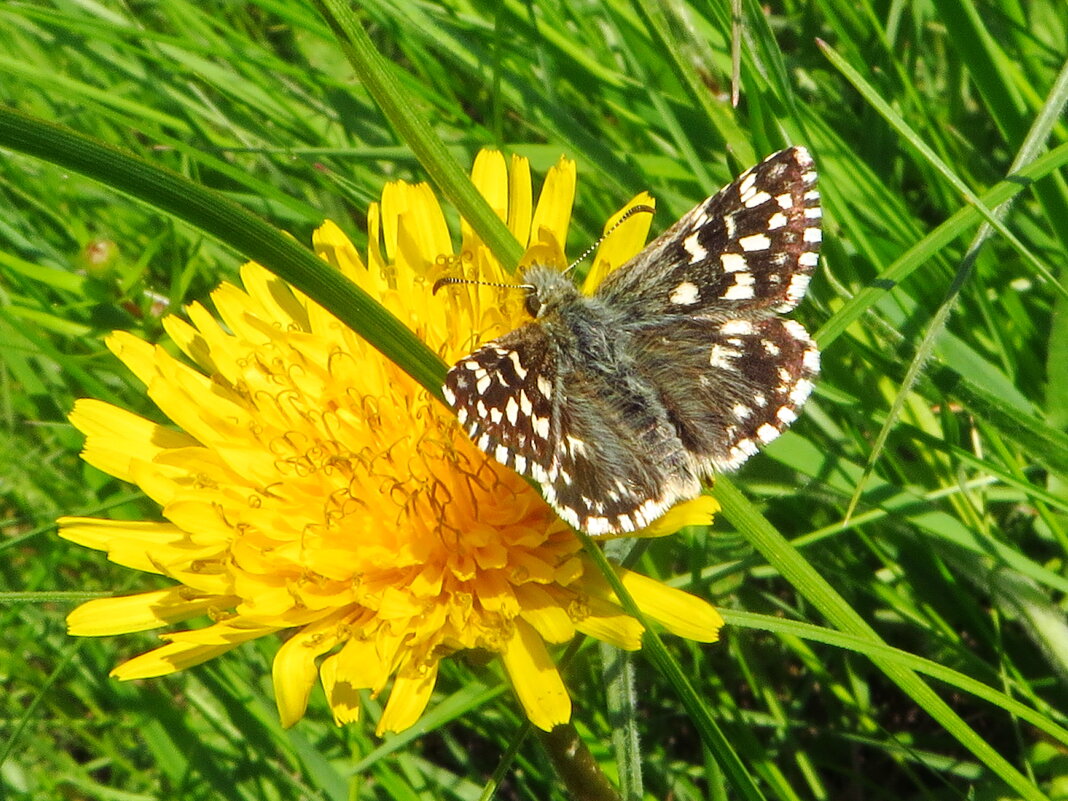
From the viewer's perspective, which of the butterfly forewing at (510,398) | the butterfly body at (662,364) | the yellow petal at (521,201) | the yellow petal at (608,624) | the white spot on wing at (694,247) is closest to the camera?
the butterfly forewing at (510,398)

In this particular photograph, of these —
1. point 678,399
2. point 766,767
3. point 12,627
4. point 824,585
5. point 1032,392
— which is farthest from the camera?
point 12,627

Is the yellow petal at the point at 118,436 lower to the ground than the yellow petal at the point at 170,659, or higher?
higher

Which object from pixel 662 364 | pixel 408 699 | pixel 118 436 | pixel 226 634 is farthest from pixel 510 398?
pixel 118 436

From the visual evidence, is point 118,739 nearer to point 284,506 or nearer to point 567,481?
point 284,506

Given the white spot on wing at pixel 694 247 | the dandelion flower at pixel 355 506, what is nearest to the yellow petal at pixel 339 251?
the dandelion flower at pixel 355 506

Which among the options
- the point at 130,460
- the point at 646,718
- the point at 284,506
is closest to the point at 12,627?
the point at 130,460

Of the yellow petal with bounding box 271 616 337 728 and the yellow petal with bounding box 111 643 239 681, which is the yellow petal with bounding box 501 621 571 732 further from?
the yellow petal with bounding box 111 643 239 681

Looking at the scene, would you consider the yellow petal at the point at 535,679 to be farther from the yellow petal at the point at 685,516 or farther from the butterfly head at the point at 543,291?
the butterfly head at the point at 543,291
